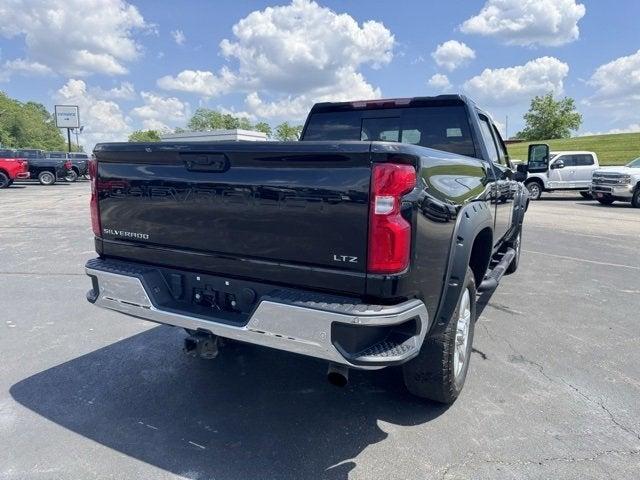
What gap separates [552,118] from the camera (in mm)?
81688

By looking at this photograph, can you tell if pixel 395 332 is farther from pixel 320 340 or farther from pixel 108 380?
pixel 108 380

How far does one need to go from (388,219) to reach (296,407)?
160 cm

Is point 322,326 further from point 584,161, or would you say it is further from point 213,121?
point 213,121

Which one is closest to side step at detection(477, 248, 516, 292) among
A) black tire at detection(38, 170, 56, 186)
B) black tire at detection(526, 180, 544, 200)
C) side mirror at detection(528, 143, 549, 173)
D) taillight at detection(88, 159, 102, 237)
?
side mirror at detection(528, 143, 549, 173)

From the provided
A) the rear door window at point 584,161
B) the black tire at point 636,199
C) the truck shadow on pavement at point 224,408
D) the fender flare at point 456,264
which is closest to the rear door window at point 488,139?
the fender flare at point 456,264

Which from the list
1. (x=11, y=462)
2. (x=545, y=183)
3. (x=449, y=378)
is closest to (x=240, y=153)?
(x=449, y=378)

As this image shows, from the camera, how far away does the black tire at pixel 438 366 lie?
2820mm

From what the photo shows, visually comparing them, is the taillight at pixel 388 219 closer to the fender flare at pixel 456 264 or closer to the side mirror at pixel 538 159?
the fender flare at pixel 456 264

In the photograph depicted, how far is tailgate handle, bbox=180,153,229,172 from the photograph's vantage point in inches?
103

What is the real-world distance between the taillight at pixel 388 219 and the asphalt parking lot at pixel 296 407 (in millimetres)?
1168

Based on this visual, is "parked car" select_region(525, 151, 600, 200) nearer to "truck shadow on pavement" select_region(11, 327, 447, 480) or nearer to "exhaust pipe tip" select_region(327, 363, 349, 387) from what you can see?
"truck shadow on pavement" select_region(11, 327, 447, 480)

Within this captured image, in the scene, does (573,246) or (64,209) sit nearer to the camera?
(573,246)

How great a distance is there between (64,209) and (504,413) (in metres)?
14.6

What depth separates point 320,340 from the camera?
229cm
